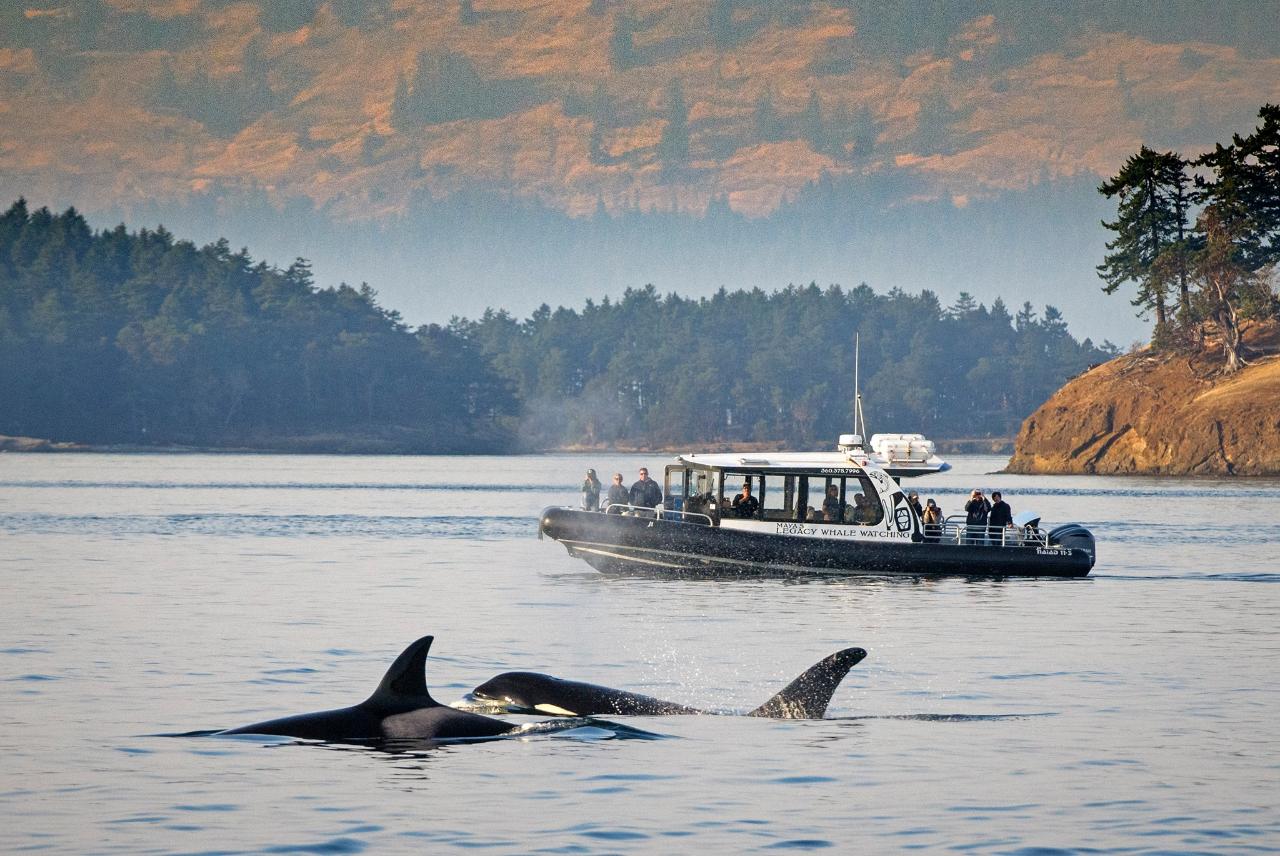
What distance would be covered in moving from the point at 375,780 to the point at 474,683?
24.8 feet

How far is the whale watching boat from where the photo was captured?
43969 millimetres

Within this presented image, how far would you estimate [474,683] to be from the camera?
2509cm

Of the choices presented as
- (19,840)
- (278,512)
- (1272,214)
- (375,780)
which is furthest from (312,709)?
(1272,214)

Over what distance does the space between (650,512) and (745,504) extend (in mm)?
2298

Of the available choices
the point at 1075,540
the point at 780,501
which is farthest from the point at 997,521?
the point at 780,501

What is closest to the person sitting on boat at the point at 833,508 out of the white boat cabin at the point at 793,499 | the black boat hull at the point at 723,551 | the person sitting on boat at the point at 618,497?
the white boat cabin at the point at 793,499

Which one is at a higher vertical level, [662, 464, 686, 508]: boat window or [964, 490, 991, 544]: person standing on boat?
[662, 464, 686, 508]: boat window

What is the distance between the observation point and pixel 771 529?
145 feet

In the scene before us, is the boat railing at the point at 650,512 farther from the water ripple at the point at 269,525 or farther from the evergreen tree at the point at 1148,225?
the evergreen tree at the point at 1148,225

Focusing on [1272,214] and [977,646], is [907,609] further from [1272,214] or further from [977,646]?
[1272,214]

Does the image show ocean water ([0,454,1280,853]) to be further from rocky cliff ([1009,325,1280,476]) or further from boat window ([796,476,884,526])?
rocky cliff ([1009,325,1280,476])

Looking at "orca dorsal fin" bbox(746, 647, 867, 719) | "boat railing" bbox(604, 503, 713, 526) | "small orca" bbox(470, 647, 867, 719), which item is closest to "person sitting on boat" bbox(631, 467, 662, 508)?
"boat railing" bbox(604, 503, 713, 526)

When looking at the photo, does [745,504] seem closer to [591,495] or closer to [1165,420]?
[591,495]

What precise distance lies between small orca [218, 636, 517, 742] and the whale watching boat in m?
24.7
